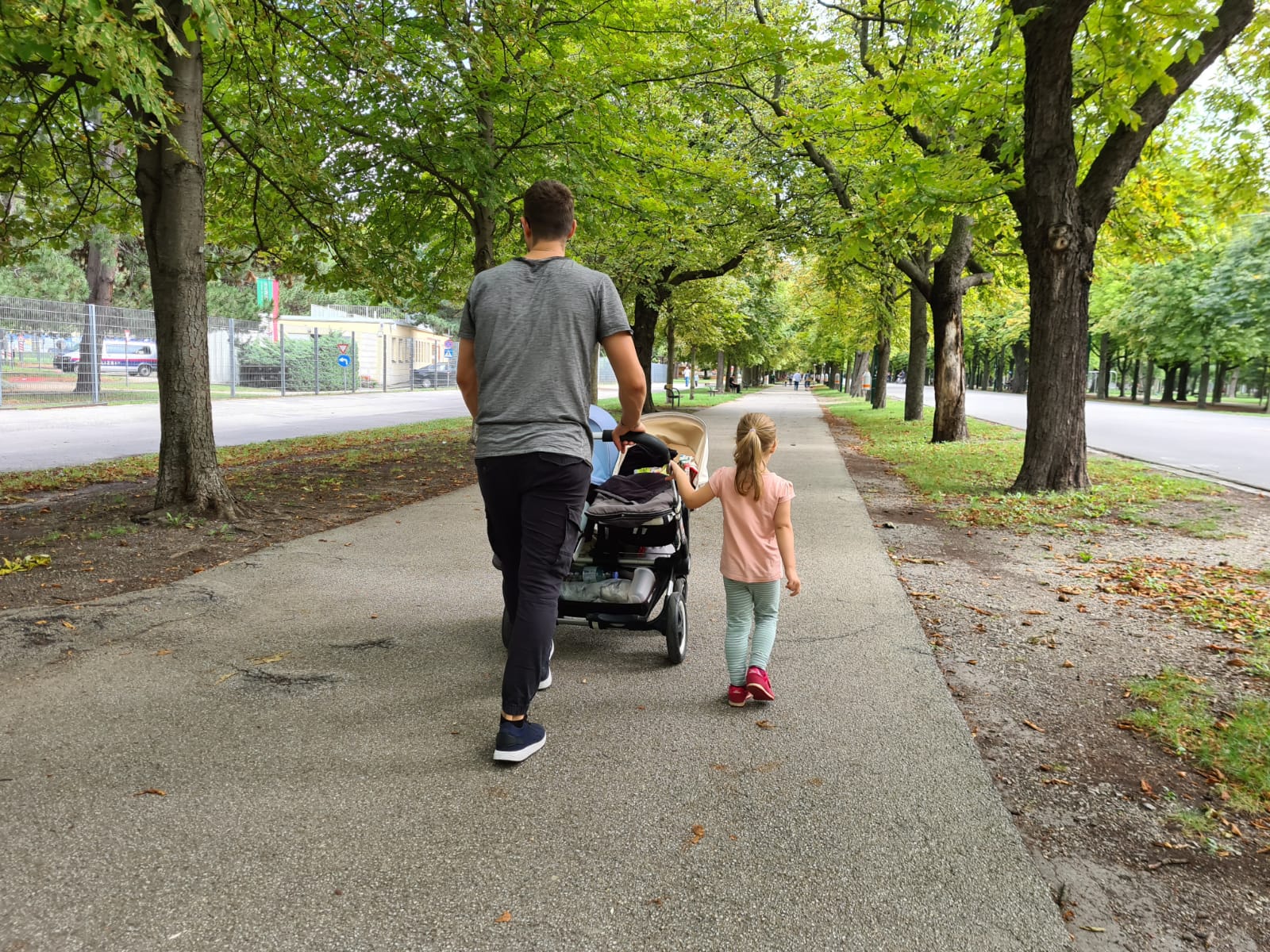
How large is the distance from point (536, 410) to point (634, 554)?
1.55 m

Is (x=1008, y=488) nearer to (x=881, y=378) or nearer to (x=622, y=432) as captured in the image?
(x=622, y=432)

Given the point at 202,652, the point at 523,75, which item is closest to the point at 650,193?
the point at 523,75

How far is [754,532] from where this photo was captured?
381 cm

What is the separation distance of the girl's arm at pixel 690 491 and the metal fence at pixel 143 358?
710 cm

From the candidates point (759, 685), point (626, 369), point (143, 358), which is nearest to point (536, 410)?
→ point (626, 369)

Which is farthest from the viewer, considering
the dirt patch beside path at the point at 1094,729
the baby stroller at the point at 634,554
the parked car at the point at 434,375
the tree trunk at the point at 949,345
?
the parked car at the point at 434,375

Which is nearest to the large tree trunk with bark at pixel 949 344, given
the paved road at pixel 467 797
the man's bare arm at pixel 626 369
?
the paved road at pixel 467 797

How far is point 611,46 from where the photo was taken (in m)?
10.8

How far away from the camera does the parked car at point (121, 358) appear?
23438 mm

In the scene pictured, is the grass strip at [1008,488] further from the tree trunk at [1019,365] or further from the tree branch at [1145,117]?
the tree trunk at [1019,365]

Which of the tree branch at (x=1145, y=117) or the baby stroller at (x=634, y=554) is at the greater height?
the tree branch at (x=1145, y=117)

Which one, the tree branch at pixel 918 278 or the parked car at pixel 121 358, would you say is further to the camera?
the parked car at pixel 121 358

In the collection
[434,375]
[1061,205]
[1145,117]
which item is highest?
[1145,117]

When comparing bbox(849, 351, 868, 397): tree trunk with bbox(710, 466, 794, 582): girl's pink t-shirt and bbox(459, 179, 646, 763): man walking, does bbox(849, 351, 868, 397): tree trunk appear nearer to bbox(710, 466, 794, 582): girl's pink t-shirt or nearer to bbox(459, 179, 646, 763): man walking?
bbox(710, 466, 794, 582): girl's pink t-shirt
